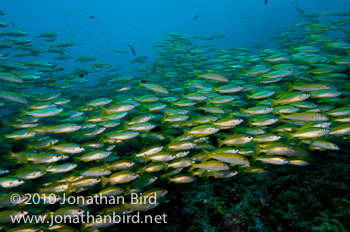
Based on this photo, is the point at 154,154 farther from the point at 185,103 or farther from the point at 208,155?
the point at 185,103

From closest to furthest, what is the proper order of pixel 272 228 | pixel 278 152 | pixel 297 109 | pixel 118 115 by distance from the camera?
1. pixel 272 228
2. pixel 278 152
3. pixel 297 109
4. pixel 118 115

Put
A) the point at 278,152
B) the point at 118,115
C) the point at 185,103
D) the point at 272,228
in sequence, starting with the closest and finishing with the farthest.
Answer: the point at 272,228 < the point at 278,152 < the point at 118,115 < the point at 185,103

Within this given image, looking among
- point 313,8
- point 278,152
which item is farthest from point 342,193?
point 313,8

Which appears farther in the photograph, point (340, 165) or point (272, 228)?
point (340, 165)

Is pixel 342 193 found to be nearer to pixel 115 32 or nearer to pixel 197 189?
pixel 197 189

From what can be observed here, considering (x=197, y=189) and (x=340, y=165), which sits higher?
(x=340, y=165)

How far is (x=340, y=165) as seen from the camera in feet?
12.9

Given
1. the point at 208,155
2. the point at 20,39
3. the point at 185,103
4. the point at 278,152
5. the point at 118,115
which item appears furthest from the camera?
the point at 20,39

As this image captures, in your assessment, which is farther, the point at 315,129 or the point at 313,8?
the point at 313,8

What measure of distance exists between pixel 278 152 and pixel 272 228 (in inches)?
52.2

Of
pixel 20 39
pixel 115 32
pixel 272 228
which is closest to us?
pixel 272 228

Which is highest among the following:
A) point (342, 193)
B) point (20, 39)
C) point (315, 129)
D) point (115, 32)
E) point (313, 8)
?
point (115, 32)

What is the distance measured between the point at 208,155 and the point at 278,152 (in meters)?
1.32

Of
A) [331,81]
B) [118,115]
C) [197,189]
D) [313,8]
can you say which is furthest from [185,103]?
[313,8]
